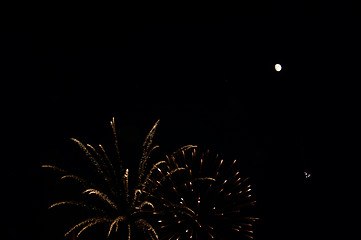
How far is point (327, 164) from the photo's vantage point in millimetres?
9344

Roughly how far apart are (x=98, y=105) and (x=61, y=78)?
130cm

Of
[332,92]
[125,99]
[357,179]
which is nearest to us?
[357,179]

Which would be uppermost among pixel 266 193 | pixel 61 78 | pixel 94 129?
pixel 61 78

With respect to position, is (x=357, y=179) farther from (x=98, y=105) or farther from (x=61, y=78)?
(x=61, y=78)

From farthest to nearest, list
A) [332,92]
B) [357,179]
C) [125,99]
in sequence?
1. [125,99]
2. [332,92]
3. [357,179]

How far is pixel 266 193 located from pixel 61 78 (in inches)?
265

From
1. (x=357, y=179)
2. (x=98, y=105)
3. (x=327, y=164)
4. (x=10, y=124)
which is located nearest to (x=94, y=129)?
(x=98, y=105)

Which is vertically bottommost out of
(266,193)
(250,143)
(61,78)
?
(266,193)

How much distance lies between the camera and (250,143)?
33.5 feet

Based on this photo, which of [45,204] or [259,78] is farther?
[259,78]

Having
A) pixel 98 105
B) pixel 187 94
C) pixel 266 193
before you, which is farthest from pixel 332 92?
pixel 98 105

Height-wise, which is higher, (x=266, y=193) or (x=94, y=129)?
(x=94, y=129)

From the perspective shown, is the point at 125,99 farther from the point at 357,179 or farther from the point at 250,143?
the point at 357,179

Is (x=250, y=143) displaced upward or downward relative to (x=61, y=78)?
downward
